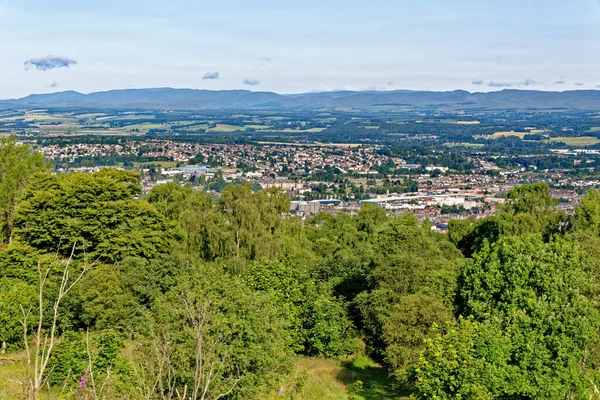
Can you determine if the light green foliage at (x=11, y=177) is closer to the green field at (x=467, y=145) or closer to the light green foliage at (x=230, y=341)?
the light green foliage at (x=230, y=341)

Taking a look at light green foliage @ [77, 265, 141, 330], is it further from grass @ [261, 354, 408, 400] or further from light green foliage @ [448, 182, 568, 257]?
light green foliage @ [448, 182, 568, 257]

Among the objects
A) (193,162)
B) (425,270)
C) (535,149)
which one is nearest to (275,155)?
(193,162)

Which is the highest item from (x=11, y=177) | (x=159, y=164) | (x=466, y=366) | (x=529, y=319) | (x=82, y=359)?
(x=11, y=177)

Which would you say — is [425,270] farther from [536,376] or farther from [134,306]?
[134,306]

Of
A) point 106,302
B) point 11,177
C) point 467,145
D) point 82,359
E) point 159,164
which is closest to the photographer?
point 82,359

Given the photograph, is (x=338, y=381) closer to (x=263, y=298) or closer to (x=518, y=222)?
(x=263, y=298)

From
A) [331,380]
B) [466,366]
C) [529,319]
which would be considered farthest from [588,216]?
[466,366]
